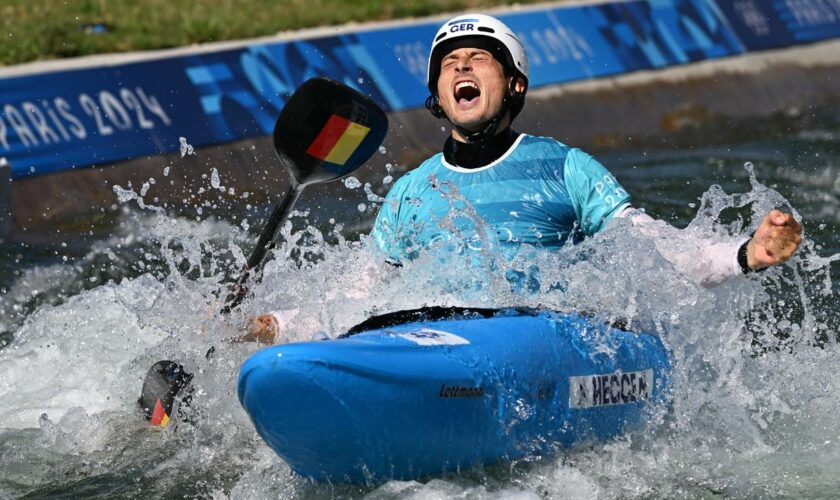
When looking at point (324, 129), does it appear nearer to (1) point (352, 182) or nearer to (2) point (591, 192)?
(1) point (352, 182)

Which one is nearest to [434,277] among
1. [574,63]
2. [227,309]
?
[227,309]

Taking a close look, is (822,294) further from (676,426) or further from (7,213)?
(7,213)

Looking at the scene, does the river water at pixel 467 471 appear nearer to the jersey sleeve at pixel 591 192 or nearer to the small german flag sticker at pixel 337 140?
the jersey sleeve at pixel 591 192

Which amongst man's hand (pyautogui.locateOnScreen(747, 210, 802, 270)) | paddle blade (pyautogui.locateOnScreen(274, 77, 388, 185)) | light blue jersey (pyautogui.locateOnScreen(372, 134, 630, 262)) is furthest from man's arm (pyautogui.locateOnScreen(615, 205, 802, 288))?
paddle blade (pyautogui.locateOnScreen(274, 77, 388, 185))

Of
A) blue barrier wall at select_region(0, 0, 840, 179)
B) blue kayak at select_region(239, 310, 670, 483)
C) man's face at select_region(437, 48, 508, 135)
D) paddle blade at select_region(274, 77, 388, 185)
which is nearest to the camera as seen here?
blue kayak at select_region(239, 310, 670, 483)

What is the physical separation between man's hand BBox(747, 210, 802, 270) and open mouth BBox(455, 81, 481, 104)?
134 centimetres

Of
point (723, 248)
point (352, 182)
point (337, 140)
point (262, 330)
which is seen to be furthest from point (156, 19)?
point (723, 248)

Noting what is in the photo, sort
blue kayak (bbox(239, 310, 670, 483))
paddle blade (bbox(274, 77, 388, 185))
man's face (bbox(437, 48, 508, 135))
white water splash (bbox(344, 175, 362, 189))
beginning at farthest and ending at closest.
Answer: white water splash (bbox(344, 175, 362, 189))
man's face (bbox(437, 48, 508, 135))
paddle blade (bbox(274, 77, 388, 185))
blue kayak (bbox(239, 310, 670, 483))

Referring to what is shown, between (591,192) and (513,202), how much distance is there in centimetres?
31

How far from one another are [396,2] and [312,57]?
2.51 meters

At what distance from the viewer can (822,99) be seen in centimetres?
1391

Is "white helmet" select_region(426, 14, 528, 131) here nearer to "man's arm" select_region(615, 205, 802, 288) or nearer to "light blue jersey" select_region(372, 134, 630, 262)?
"light blue jersey" select_region(372, 134, 630, 262)

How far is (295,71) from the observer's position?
36.4 ft

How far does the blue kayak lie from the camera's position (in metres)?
3.58
